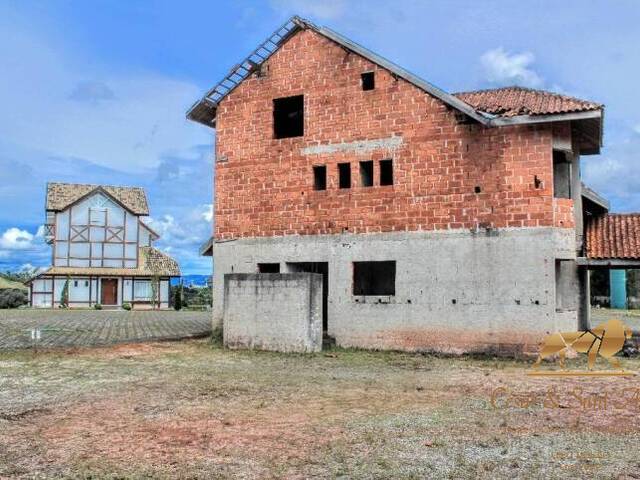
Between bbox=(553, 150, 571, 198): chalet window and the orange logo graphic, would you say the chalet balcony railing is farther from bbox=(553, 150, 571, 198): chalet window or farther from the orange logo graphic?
the orange logo graphic

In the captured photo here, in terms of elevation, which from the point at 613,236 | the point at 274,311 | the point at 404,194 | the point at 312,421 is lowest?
the point at 312,421

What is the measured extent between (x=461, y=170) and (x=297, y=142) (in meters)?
5.00

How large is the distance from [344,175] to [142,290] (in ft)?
93.8

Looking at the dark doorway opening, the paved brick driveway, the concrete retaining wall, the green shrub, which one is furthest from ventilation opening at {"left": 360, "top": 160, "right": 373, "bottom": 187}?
the green shrub

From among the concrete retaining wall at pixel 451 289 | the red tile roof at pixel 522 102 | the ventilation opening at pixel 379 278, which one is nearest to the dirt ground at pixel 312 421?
the concrete retaining wall at pixel 451 289

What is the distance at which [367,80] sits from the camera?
54.7 feet

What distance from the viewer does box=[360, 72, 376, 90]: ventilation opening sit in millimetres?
16578

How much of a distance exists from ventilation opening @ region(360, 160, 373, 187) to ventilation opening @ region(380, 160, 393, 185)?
0.38 meters

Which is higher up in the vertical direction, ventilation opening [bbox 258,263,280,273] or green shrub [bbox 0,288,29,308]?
ventilation opening [bbox 258,263,280,273]

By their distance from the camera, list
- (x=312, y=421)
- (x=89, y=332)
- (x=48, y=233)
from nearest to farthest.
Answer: (x=312, y=421) < (x=89, y=332) < (x=48, y=233)

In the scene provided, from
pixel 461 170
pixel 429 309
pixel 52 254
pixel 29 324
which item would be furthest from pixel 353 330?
pixel 52 254

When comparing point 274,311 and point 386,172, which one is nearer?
point 274,311

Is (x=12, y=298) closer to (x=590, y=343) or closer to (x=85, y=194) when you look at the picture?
(x=85, y=194)

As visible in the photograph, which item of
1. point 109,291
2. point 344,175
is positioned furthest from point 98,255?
point 344,175
